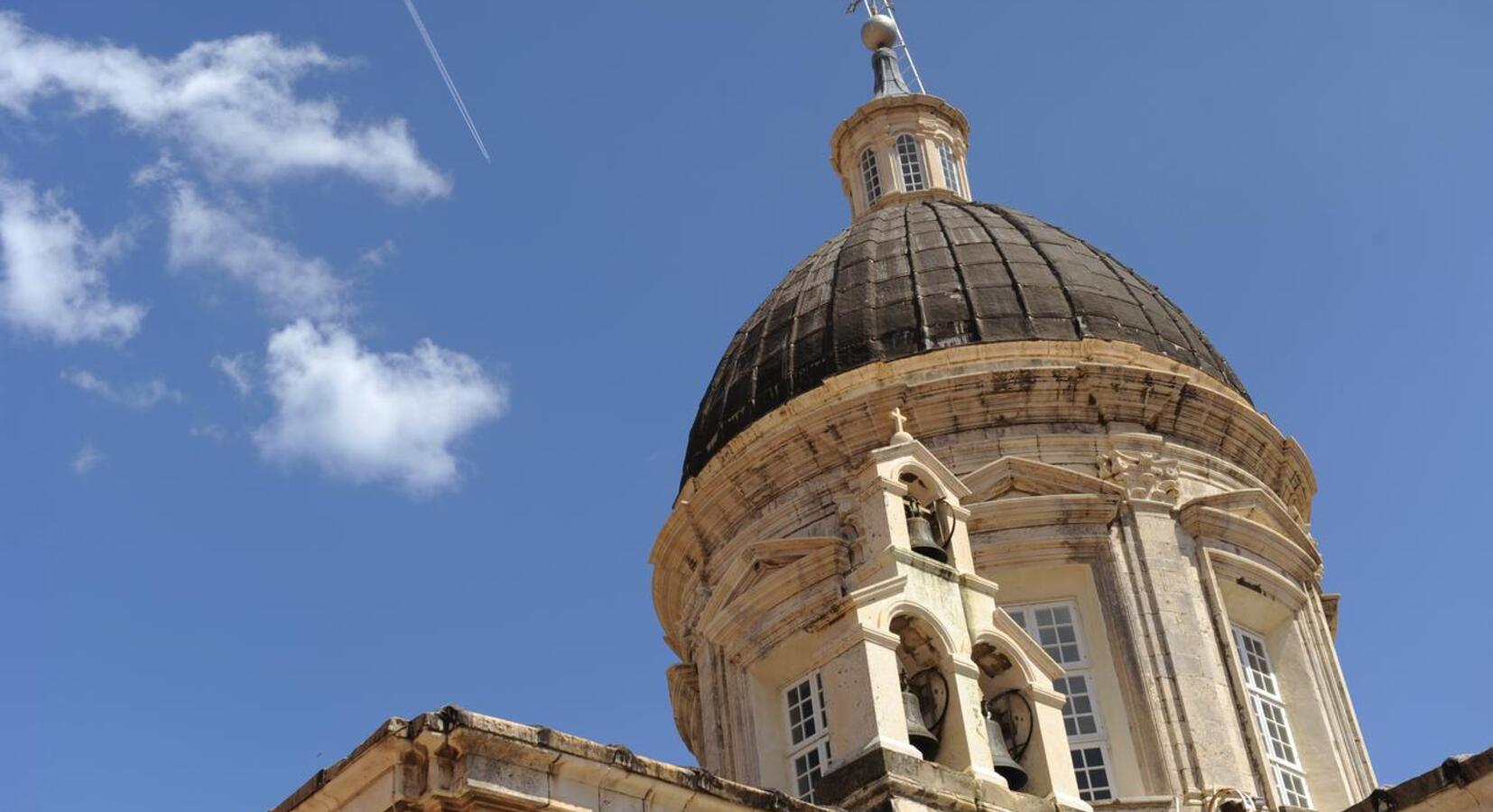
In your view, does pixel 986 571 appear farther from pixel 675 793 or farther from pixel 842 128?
pixel 842 128

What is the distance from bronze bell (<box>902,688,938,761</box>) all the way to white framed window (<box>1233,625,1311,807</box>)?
723 centimetres

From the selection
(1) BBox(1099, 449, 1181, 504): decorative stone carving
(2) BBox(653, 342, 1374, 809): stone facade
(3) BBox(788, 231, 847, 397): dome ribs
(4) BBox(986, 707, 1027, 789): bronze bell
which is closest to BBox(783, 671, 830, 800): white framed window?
(2) BBox(653, 342, 1374, 809): stone facade

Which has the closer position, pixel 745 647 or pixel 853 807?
pixel 853 807

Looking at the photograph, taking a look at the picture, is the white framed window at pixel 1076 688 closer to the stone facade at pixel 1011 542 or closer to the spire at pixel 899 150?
the stone facade at pixel 1011 542

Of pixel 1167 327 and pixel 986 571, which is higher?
pixel 1167 327

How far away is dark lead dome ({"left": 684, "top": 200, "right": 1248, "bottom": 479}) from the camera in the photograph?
25.4m

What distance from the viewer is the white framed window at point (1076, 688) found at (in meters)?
21.1

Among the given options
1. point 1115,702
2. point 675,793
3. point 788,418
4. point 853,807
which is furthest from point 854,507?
point 675,793

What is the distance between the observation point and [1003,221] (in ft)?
93.1

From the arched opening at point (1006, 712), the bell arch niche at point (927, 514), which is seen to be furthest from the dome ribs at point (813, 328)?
the arched opening at point (1006, 712)

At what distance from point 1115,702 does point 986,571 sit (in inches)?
90.2

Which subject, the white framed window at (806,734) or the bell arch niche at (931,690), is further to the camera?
the white framed window at (806,734)

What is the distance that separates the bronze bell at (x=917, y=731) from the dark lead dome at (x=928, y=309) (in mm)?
9589

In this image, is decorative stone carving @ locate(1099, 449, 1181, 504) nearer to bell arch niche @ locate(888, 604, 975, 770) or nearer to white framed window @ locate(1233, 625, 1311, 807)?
white framed window @ locate(1233, 625, 1311, 807)
